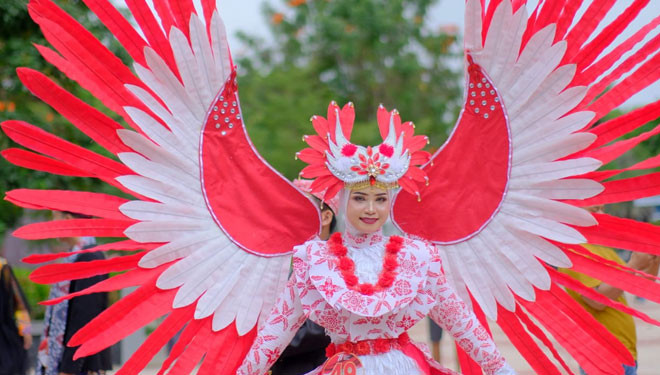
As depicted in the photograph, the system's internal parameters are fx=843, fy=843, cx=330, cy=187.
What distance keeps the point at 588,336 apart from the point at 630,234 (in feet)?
1.46

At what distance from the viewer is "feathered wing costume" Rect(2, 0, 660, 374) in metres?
3.27

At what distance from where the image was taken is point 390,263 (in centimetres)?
326

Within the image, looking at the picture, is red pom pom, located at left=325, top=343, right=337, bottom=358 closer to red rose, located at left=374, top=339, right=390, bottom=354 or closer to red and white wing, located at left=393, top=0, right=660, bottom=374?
red rose, located at left=374, top=339, right=390, bottom=354

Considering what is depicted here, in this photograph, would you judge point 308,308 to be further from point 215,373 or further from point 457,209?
point 457,209

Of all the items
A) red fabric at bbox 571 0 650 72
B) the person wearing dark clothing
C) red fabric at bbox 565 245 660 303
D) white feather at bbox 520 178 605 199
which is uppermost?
red fabric at bbox 571 0 650 72

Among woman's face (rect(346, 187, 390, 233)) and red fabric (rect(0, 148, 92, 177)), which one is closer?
red fabric (rect(0, 148, 92, 177))

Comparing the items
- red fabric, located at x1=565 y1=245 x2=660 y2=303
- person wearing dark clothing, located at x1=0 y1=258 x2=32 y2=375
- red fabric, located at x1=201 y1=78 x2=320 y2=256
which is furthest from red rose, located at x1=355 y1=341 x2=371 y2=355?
person wearing dark clothing, located at x1=0 y1=258 x2=32 y2=375

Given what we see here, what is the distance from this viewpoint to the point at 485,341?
3.29 m

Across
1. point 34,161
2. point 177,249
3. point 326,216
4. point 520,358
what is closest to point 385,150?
point 326,216

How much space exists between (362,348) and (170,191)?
39.8 inches

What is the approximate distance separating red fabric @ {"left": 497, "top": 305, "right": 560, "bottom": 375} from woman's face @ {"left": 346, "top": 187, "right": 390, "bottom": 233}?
72 centimetres

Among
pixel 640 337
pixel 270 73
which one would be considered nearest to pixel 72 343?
pixel 640 337

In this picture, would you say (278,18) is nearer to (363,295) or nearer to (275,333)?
(275,333)

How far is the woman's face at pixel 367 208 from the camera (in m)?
3.26
